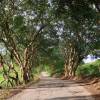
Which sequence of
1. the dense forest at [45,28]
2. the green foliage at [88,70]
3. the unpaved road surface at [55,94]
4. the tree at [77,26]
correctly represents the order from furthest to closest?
the green foliage at [88,70] < the unpaved road surface at [55,94] < the dense forest at [45,28] < the tree at [77,26]

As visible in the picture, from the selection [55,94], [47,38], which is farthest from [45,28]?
[55,94]

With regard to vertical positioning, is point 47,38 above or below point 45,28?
below

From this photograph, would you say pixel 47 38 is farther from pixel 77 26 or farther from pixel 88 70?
pixel 77 26

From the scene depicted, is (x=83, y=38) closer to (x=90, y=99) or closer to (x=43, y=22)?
(x=43, y=22)

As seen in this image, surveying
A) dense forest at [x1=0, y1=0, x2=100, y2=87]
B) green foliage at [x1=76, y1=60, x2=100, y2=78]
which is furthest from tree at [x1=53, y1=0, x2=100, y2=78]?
green foliage at [x1=76, y1=60, x2=100, y2=78]

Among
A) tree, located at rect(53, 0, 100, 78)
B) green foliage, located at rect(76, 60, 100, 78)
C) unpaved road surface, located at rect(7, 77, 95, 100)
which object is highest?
tree, located at rect(53, 0, 100, 78)

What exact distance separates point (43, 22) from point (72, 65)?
26659 mm

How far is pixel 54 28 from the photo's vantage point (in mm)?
50500

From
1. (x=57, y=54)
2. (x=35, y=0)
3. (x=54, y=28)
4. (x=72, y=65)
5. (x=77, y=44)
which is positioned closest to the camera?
(x=35, y=0)

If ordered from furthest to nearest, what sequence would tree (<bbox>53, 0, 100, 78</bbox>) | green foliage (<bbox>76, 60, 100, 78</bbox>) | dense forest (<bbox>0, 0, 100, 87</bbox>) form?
green foliage (<bbox>76, 60, 100, 78</bbox>) → dense forest (<bbox>0, 0, 100, 87</bbox>) → tree (<bbox>53, 0, 100, 78</bbox>)

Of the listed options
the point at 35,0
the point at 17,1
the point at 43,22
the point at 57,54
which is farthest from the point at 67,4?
the point at 57,54

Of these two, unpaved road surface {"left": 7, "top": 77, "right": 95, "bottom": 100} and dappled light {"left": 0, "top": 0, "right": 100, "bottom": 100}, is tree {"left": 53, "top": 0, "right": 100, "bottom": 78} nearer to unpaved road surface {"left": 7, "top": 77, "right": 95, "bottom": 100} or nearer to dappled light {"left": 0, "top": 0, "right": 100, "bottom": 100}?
dappled light {"left": 0, "top": 0, "right": 100, "bottom": 100}

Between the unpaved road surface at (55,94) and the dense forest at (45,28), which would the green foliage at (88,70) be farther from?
the unpaved road surface at (55,94)

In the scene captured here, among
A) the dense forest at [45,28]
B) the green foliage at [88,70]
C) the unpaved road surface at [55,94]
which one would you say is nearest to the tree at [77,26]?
the dense forest at [45,28]
